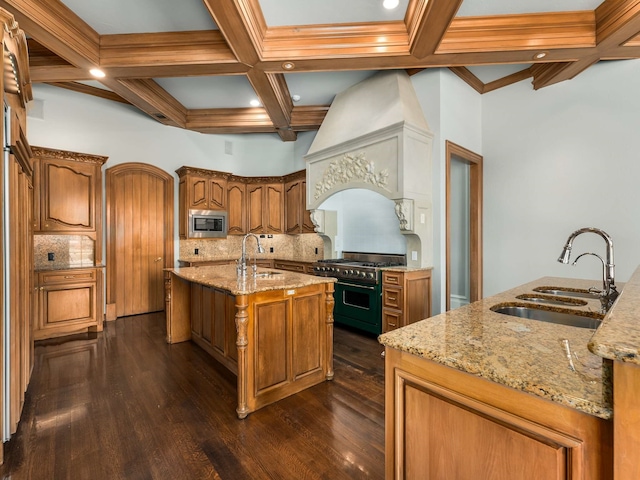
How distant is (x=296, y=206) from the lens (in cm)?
587

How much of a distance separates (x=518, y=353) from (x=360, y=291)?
3114 millimetres

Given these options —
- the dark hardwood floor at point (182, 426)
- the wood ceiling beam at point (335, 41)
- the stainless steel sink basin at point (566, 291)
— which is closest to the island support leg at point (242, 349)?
the dark hardwood floor at point (182, 426)

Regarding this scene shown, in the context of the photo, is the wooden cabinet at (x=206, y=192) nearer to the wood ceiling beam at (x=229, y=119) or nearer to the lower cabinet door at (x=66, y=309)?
the wood ceiling beam at (x=229, y=119)

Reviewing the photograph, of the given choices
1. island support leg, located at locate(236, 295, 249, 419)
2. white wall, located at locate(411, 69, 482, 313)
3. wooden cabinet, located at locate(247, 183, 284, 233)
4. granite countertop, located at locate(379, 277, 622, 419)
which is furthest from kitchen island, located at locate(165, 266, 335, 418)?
wooden cabinet, located at locate(247, 183, 284, 233)

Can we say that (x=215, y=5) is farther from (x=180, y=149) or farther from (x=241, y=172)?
(x=241, y=172)

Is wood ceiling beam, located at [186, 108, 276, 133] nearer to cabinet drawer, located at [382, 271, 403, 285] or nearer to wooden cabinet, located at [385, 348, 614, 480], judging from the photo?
cabinet drawer, located at [382, 271, 403, 285]

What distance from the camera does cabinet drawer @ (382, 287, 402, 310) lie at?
359 centimetres

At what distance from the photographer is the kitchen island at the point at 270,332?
2260 mm

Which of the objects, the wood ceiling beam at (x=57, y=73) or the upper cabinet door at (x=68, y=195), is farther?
the upper cabinet door at (x=68, y=195)

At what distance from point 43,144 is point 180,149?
1887 millimetres

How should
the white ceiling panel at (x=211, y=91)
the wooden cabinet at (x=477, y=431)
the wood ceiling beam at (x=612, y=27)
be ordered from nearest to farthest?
the wooden cabinet at (x=477, y=431), the wood ceiling beam at (x=612, y=27), the white ceiling panel at (x=211, y=91)

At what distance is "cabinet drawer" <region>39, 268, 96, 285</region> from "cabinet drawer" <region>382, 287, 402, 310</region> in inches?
151

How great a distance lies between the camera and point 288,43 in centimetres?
303

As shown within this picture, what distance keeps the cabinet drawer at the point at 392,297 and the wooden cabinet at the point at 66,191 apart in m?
4.00
